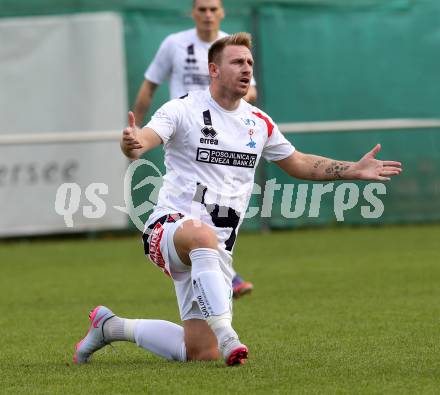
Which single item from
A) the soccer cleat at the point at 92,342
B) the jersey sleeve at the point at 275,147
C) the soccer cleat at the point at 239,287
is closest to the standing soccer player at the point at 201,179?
the soccer cleat at the point at 92,342

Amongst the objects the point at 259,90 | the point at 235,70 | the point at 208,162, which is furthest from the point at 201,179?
the point at 259,90

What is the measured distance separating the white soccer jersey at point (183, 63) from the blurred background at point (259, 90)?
332cm

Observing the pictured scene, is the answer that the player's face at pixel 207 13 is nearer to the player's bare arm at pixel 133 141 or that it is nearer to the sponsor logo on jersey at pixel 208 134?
the sponsor logo on jersey at pixel 208 134

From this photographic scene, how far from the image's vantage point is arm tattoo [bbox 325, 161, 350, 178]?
568 cm

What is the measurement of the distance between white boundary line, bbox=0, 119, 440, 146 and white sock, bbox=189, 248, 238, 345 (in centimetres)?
717

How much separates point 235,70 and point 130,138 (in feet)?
2.71

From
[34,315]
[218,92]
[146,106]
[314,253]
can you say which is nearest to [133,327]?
[218,92]

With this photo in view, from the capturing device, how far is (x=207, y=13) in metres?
8.64

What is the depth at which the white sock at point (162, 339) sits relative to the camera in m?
5.53

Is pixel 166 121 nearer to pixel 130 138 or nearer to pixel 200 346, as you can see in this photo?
pixel 130 138

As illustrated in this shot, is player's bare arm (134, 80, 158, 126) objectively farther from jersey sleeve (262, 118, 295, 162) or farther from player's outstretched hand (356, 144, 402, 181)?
player's outstretched hand (356, 144, 402, 181)

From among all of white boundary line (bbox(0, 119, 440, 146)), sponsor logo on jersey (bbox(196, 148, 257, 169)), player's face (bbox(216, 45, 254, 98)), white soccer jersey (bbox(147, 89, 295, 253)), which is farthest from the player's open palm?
white boundary line (bbox(0, 119, 440, 146))

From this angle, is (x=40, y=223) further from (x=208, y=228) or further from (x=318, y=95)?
(x=208, y=228)

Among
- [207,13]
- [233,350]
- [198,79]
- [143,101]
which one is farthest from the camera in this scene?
[143,101]
